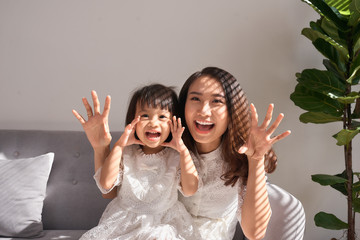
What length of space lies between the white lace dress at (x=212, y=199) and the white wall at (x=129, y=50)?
0.79 m

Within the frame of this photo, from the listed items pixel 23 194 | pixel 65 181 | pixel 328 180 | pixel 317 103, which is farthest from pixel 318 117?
pixel 23 194

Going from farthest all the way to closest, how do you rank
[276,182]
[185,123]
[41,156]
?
[276,182], [41,156], [185,123]

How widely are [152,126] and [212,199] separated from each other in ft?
1.30

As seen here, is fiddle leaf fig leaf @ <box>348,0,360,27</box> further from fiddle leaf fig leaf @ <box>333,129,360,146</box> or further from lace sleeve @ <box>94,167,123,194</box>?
lace sleeve @ <box>94,167,123,194</box>

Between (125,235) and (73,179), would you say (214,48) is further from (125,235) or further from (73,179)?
(125,235)

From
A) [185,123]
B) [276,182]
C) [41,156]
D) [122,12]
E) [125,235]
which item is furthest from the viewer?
[276,182]

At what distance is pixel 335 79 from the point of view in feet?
6.43

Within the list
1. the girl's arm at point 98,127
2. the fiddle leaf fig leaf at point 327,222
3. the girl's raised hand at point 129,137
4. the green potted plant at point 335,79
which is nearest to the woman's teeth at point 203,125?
the girl's raised hand at point 129,137

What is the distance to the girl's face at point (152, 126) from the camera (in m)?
1.48

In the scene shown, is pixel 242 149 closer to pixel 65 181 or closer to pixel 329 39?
pixel 329 39

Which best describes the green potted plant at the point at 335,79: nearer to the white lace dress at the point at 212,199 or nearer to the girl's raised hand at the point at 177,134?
the white lace dress at the point at 212,199

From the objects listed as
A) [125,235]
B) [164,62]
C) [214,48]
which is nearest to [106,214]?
[125,235]

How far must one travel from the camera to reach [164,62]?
2.27m

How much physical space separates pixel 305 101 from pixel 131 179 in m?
1.05
